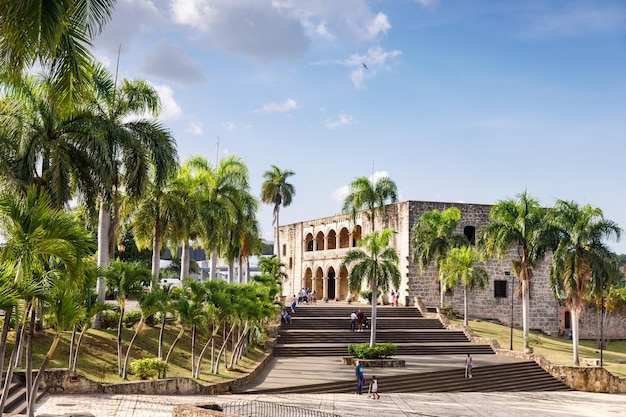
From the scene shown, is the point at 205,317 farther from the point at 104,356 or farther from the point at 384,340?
the point at 384,340

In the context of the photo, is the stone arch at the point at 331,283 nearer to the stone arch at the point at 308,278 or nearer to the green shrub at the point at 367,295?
the stone arch at the point at 308,278

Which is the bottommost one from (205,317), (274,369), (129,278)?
(274,369)

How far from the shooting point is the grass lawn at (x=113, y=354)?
2097 cm

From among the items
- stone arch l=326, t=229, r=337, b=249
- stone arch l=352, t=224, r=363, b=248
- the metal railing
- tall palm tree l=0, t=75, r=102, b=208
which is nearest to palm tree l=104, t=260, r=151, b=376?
tall palm tree l=0, t=75, r=102, b=208

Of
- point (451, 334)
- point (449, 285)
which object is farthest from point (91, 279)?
point (449, 285)

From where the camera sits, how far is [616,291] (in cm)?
4962

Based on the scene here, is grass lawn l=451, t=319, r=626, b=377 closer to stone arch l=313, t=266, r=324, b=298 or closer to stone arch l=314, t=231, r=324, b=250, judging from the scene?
stone arch l=313, t=266, r=324, b=298

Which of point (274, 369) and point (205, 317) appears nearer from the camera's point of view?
point (205, 317)

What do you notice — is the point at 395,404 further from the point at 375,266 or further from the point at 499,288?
the point at 499,288

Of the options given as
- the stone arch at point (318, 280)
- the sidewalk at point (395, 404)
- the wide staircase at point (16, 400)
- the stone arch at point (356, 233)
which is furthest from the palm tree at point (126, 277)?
the stone arch at point (318, 280)

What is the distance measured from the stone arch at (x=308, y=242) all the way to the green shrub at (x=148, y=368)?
39.0m

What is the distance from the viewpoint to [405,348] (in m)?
33.0

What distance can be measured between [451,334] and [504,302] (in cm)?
1148

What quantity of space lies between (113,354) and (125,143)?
7599 mm
